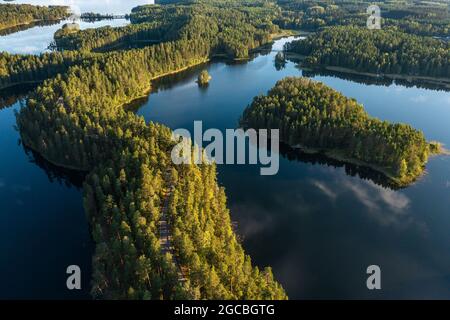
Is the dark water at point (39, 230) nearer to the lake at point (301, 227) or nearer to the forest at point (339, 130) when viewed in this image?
the lake at point (301, 227)

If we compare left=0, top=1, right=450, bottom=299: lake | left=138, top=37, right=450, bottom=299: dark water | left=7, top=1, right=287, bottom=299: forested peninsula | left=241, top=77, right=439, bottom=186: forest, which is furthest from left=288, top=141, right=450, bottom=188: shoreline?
left=7, top=1, right=287, bottom=299: forested peninsula

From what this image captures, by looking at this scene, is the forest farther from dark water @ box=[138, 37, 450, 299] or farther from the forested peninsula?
the forested peninsula

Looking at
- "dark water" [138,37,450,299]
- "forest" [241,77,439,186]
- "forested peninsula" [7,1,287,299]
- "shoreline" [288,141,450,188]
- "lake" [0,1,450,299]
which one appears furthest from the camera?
"forest" [241,77,439,186]

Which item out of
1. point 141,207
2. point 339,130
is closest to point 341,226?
point 339,130

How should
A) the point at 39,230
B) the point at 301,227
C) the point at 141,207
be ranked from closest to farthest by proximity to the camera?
the point at 141,207, the point at 39,230, the point at 301,227

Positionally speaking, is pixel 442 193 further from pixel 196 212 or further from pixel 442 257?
pixel 196 212

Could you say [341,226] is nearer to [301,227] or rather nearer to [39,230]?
[301,227]

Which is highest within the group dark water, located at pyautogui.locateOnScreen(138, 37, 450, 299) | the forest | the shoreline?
the forest
